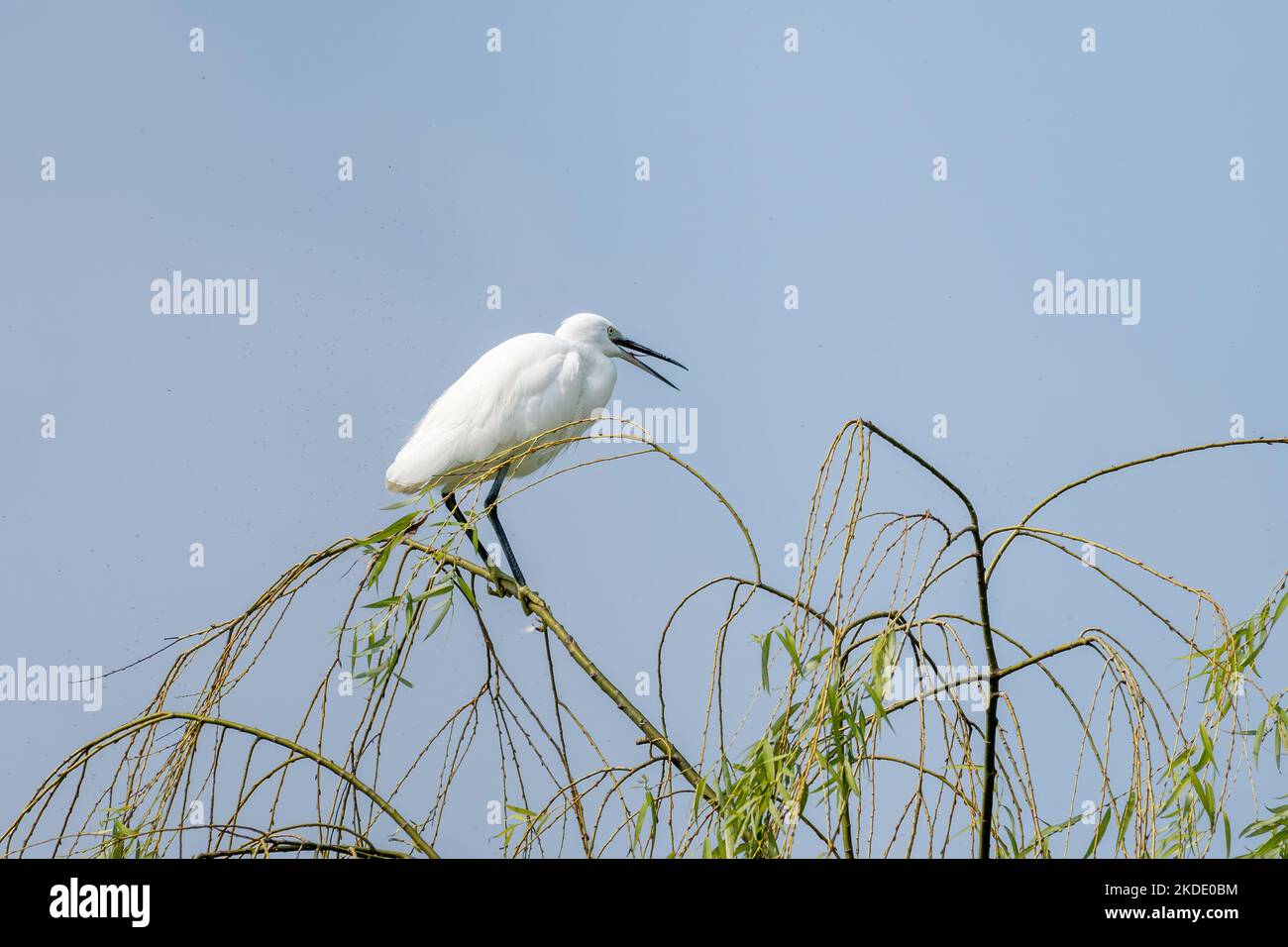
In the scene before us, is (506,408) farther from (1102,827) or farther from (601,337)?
(1102,827)

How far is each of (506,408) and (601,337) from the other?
2.18 feet

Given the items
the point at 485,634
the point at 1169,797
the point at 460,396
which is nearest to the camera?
the point at 1169,797

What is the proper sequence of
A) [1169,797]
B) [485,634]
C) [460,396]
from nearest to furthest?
[1169,797], [485,634], [460,396]

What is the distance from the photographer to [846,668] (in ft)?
4.77

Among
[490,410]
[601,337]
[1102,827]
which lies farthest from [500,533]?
[1102,827]

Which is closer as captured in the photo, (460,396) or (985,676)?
(985,676)

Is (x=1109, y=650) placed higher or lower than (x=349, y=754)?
higher

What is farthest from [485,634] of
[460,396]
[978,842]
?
[460,396]

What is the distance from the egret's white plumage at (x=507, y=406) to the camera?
157 inches

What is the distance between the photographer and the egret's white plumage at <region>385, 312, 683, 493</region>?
400cm

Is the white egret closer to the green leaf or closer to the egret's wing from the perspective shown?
the egret's wing
